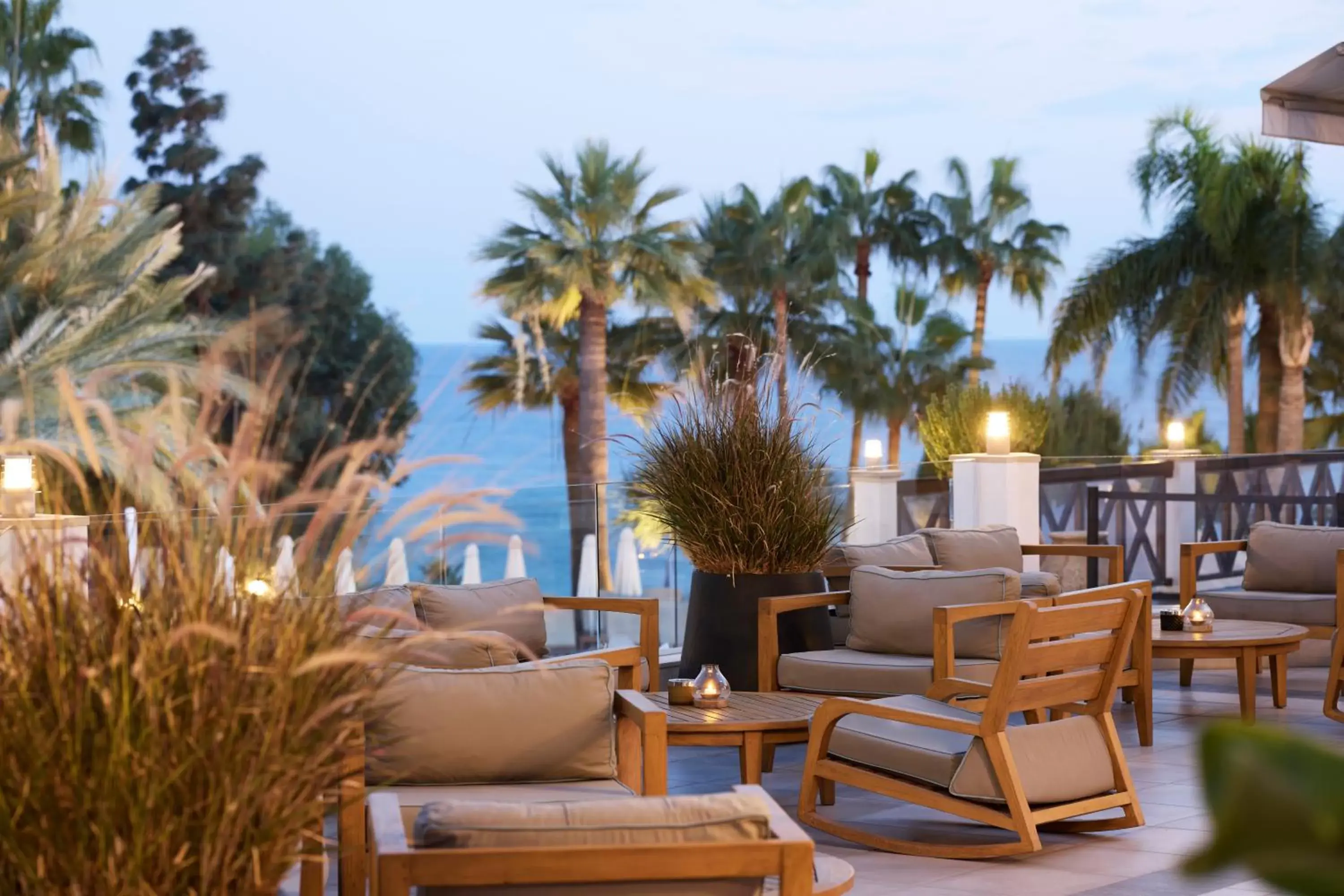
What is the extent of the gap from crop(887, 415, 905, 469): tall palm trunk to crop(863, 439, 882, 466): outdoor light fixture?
18.2 meters

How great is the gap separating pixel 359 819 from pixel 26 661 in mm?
1672

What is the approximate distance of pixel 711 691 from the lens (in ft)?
16.4

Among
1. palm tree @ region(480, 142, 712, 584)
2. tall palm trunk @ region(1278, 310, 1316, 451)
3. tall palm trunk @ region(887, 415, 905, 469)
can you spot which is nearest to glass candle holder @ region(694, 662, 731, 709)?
palm tree @ region(480, 142, 712, 584)

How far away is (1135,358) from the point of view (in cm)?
2359

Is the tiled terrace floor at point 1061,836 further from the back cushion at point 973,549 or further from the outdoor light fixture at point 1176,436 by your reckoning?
the outdoor light fixture at point 1176,436

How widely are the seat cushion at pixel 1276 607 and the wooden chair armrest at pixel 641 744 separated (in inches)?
169

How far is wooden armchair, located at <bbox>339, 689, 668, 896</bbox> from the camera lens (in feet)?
10.9

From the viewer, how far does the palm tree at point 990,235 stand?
3183 cm

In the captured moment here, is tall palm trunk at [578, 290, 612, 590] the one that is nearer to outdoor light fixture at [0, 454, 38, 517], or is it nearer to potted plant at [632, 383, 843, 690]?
potted plant at [632, 383, 843, 690]

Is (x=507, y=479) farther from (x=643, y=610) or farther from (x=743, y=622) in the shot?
(x=743, y=622)

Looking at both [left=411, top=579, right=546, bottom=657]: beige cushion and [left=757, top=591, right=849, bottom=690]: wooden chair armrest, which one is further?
[left=757, top=591, right=849, bottom=690]: wooden chair armrest

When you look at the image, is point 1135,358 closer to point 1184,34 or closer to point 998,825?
Result: point 1184,34

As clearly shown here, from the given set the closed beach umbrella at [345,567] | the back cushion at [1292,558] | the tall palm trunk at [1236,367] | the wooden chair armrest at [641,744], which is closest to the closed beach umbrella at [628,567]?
the back cushion at [1292,558]

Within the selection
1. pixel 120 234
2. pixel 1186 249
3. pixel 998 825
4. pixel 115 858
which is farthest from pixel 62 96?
pixel 115 858
